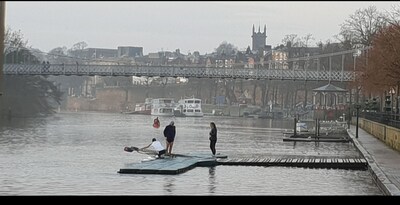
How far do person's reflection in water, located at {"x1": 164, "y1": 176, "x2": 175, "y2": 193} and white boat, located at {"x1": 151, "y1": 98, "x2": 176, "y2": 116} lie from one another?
124 m

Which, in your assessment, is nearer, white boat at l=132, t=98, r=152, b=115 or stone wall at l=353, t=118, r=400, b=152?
stone wall at l=353, t=118, r=400, b=152

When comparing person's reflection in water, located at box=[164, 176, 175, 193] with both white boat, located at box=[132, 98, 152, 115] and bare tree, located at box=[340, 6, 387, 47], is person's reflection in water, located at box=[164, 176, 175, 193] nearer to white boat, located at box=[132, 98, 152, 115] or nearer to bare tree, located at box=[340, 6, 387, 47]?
bare tree, located at box=[340, 6, 387, 47]

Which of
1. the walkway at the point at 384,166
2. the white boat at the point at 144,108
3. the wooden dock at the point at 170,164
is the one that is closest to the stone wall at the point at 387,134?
the walkway at the point at 384,166

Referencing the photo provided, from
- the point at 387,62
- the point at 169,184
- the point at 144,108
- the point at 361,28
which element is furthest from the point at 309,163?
the point at 144,108

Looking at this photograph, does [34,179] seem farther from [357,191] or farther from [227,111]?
[227,111]

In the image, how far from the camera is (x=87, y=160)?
3397 cm

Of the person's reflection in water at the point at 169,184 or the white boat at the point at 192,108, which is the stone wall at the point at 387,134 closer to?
the person's reflection in water at the point at 169,184

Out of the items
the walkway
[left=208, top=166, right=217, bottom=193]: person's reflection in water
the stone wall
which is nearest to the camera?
the walkway

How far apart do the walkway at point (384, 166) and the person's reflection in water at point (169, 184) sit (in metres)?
5.33

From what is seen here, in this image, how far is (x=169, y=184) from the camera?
22969mm

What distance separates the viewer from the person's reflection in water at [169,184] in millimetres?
21641

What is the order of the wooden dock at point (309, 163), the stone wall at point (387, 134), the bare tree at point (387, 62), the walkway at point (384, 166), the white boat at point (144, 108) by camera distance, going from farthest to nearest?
the white boat at point (144, 108) → the bare tree at point (387, 62) → the stone wall at point (387, 134) → the wooden dock at point (309, 163) → the walkway at point (384, 166)

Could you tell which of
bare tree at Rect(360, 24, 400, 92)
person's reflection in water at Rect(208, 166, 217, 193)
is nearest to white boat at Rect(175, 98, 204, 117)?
bare tree at Rect(360, 24, 400, 92)

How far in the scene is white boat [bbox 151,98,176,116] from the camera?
149 meters
